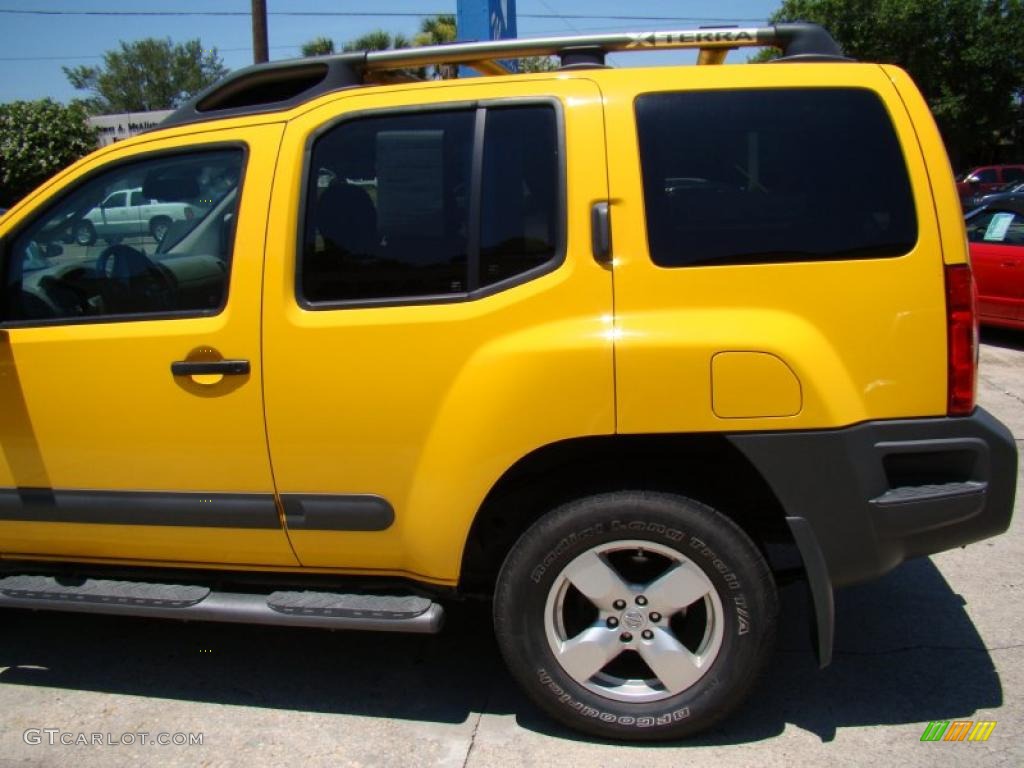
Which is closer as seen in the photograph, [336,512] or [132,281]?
[336,512]

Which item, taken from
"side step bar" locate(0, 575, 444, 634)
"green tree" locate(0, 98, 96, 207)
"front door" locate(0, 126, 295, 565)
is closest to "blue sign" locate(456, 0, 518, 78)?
"front door" locate(0, 126, 295, 565)

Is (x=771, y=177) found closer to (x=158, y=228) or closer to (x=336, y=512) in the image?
(x=336, y=512)

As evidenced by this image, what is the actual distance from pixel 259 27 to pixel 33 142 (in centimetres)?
1465

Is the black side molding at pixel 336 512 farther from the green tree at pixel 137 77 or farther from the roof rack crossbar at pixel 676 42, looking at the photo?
the green tree at pixel 137 77

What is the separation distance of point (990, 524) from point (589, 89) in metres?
1.76

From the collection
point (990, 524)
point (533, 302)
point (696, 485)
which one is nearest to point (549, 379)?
point (533, 302)

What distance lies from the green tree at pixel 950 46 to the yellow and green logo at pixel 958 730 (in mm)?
29964

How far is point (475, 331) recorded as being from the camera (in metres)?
2.62

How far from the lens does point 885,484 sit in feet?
8.38

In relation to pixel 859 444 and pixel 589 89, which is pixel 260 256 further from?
pixel 859 444

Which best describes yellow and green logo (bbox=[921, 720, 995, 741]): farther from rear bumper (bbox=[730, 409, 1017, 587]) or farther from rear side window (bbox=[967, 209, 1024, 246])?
rear side window (bbox=[967, 209, 1024, 246])

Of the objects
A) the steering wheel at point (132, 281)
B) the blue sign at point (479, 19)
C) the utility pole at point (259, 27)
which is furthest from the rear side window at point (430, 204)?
the utility pole at point (259, 27)

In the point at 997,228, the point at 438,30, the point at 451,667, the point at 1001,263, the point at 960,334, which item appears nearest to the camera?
the point at 960,334

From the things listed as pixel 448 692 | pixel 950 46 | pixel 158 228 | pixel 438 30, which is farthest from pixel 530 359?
pixel 950 46
